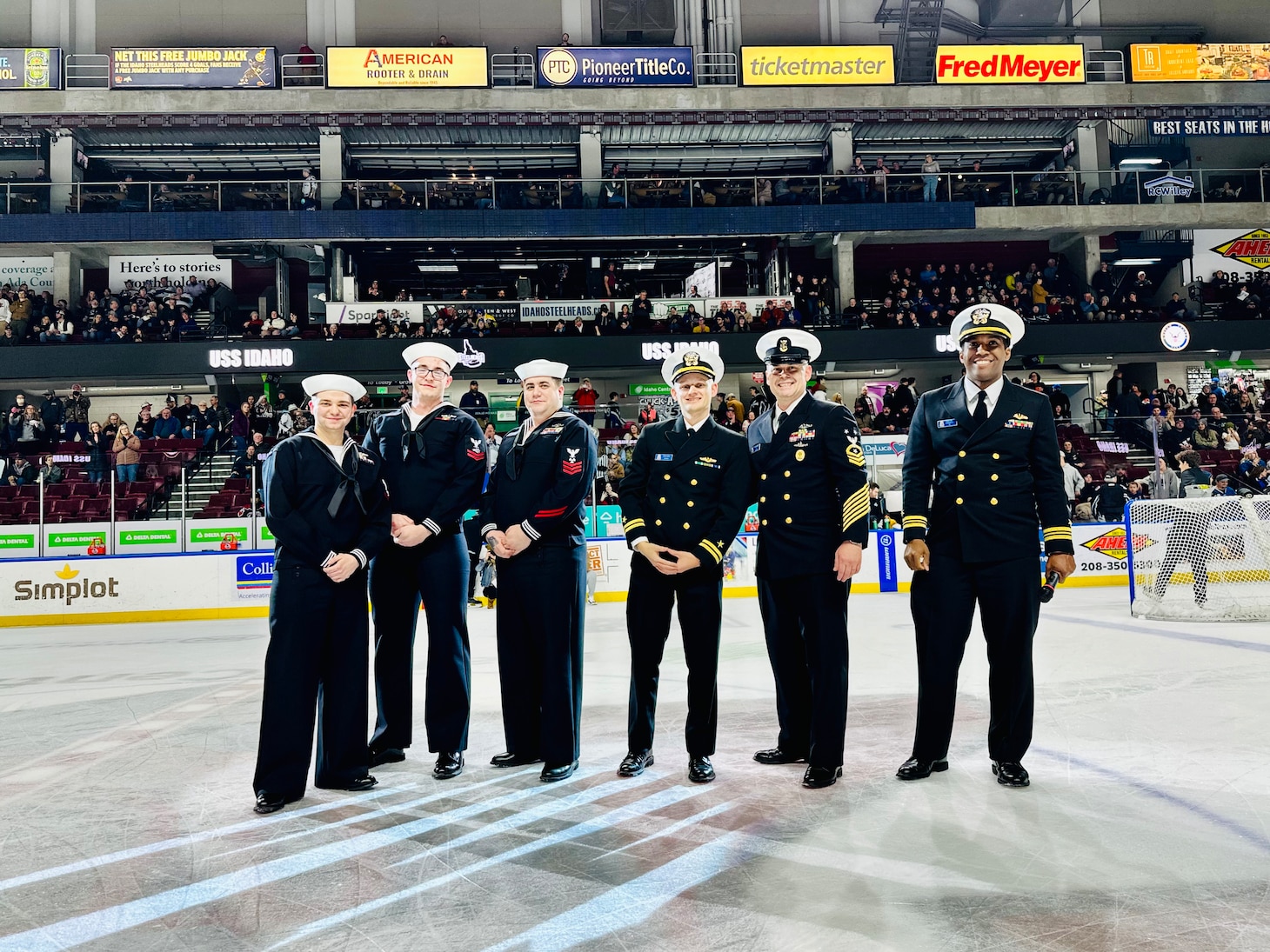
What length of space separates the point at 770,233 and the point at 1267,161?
56.5ft

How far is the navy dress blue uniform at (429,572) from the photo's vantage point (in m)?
4.78

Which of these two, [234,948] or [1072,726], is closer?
[234,948]

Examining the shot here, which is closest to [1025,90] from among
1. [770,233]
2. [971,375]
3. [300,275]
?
[770,233]

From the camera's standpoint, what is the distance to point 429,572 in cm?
→ 484

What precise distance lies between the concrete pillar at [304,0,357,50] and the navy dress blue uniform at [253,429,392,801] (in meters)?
27.5

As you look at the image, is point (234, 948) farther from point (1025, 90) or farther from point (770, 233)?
point (1025, 90)

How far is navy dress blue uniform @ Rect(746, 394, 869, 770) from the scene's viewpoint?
4320mm

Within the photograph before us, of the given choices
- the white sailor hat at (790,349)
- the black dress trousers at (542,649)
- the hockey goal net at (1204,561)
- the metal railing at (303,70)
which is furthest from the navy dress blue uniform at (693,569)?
the metal railing at (303,70)

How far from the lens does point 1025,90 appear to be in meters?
26.7

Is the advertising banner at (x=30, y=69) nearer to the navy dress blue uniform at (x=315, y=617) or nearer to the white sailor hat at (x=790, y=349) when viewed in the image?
the navy dress blue uniform at (x=315, y=617)

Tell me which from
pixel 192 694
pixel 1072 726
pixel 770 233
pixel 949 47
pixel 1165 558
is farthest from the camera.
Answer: pixel 949 47

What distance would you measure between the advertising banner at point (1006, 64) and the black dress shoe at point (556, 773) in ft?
89.8

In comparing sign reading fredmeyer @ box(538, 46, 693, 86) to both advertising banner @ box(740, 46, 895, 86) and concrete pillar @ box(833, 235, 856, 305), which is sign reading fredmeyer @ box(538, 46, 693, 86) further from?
concrete pillar @ box(833, 235, 856, 305)

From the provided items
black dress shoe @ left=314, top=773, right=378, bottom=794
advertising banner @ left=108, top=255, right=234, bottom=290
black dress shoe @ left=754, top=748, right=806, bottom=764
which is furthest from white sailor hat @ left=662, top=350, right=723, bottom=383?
advertising banner @ left=108, top=255, right=234, bottom=290
